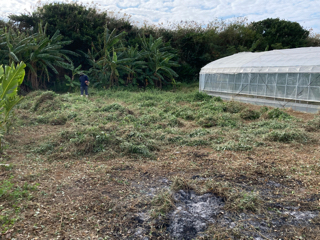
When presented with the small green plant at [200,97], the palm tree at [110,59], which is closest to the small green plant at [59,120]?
the small green plant at [200,97]

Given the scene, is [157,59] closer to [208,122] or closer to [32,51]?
[32,51]

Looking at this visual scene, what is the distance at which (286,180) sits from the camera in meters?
4.62

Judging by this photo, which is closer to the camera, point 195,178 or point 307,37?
point 195,178

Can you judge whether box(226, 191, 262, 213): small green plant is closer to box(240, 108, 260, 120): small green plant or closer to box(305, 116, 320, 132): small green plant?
box(305, 116, 320, 132): small green plant

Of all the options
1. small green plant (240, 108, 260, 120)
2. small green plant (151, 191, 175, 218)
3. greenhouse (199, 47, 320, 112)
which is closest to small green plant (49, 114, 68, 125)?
small green plant (151, 191, 175, 218)

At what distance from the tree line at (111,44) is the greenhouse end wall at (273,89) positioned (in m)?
4.73

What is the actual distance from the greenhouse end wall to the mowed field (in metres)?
2.70

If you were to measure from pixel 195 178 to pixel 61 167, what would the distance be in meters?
Answer: 2.65

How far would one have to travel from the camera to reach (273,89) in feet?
38.4

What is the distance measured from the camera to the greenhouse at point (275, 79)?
34.1 feet

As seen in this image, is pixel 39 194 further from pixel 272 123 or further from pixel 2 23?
pixel 2 23

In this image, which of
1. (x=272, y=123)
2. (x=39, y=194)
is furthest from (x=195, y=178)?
(x=272, y=123)

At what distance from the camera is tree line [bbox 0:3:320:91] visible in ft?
50.2

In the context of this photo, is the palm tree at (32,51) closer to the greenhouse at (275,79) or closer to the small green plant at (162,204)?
the greenhouse at (275,79)
